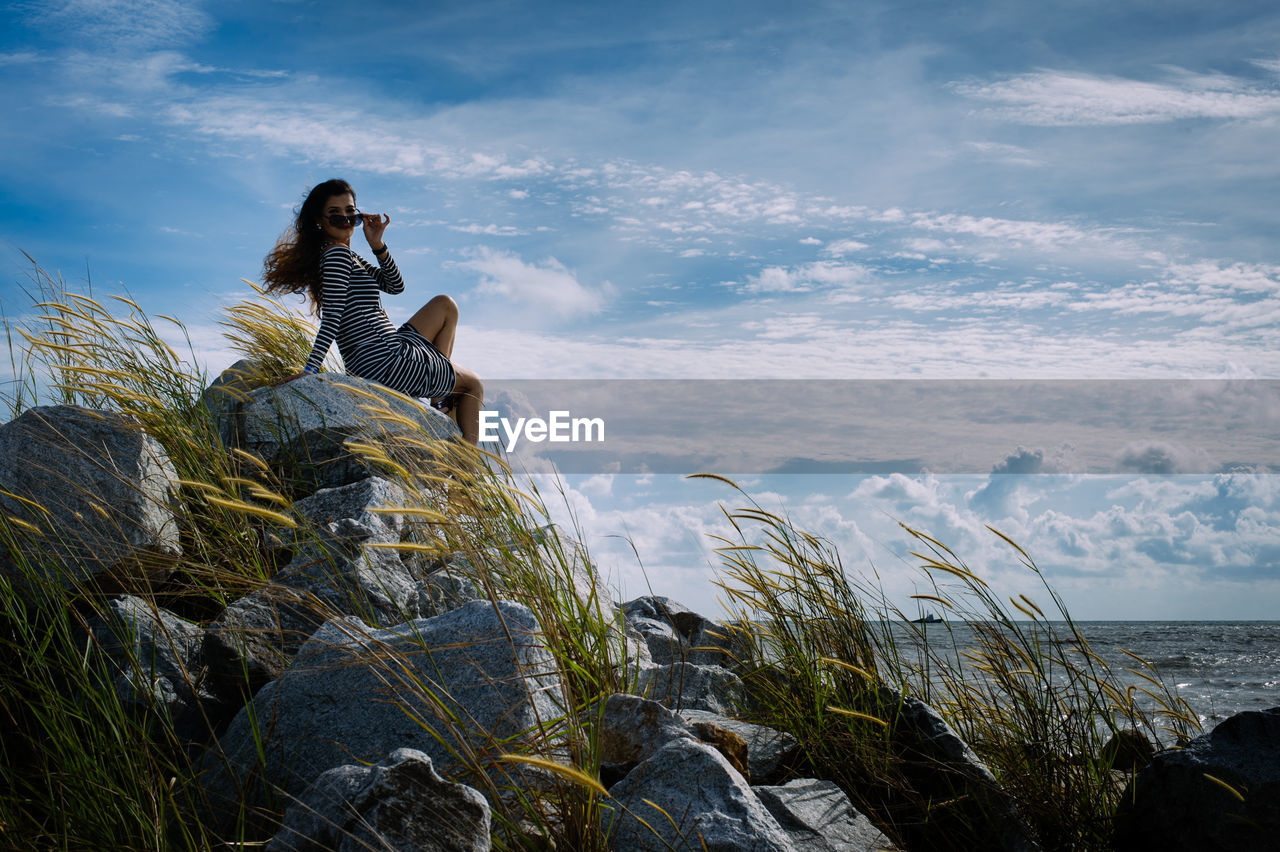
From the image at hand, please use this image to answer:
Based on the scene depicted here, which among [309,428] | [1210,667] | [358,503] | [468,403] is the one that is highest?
[468,403]

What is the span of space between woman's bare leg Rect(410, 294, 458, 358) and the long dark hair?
0.76 metres

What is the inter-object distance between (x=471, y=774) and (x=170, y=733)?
0.77 m

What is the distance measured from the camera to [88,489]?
304 cm

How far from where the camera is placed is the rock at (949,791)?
2381mm

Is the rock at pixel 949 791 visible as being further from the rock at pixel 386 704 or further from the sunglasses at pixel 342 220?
the sunglasses at pixel 342 220

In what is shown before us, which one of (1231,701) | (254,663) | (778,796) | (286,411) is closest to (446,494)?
(254,663)

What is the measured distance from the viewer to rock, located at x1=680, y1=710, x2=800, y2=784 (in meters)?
2.48

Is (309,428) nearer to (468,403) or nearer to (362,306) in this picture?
(362,306)

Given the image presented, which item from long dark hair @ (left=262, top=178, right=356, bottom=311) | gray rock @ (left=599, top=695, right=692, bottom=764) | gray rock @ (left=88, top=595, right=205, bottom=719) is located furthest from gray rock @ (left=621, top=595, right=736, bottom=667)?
long dark hair @ (left=262, top=178, right=356, bottom=311)

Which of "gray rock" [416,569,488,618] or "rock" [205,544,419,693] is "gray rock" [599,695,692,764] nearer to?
"rock" [205,544,419,693]

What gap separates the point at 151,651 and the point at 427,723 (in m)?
1.03

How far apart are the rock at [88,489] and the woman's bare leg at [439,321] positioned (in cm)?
280

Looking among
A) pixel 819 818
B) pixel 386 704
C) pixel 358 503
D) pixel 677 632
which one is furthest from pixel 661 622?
pixel 386 704

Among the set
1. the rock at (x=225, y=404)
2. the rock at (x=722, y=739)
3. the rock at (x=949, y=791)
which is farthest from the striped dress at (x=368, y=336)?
the rock at (x=949, y=791)
